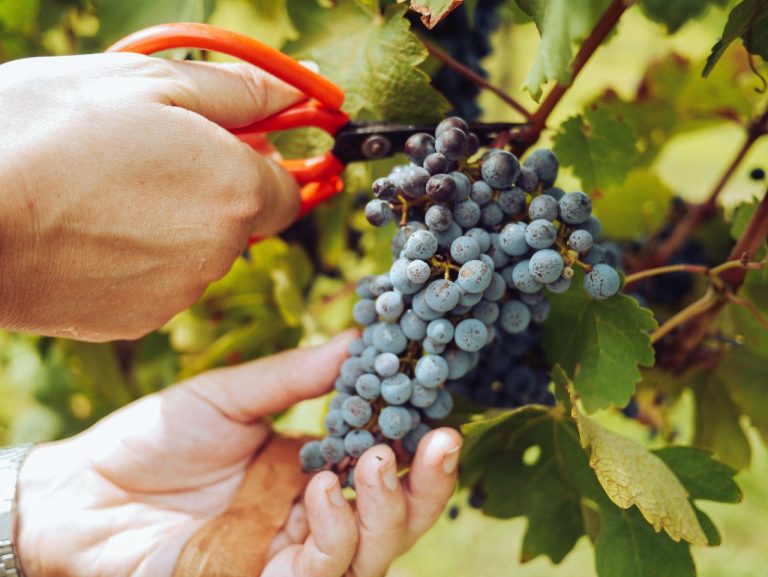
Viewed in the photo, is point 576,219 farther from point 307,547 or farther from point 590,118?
point 307,547

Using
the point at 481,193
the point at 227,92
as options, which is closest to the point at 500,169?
the point at 481,193

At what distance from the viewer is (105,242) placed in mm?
762

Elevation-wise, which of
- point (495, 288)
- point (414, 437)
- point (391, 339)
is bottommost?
point (414, 437)

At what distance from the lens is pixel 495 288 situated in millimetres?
782

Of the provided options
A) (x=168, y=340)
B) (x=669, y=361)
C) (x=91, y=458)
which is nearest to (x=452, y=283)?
(x=669, y=361)

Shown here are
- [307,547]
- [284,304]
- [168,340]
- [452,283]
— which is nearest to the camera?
[452,283]

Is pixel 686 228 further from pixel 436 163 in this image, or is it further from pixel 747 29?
pixel 436 163

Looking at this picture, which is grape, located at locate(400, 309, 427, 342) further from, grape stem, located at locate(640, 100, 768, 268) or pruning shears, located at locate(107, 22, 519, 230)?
grape stem, located at locate(640, 100, 768, 268)

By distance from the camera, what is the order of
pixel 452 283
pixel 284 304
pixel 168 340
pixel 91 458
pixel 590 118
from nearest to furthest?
pixel 452 283
pixel 590 118
pixel 91 458
pixel 284 304
pixel 168 340

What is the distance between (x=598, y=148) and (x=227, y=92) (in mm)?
545

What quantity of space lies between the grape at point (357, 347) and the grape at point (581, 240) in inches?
12.4

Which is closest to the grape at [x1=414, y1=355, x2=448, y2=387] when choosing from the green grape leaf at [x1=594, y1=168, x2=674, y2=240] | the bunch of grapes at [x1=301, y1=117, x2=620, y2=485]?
the bunch of grapes at [x1=301, y1=117, x2=620, y2=485]

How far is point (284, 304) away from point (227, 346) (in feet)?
0.44

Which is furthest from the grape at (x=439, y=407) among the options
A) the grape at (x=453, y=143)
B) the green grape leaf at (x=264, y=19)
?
the green grape leaf at (x=264, y=19)
